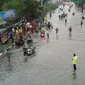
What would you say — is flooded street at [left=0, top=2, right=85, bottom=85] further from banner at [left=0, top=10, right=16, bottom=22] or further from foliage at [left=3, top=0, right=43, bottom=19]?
foliage at [left=3, top=0, right=43, bottom=19]

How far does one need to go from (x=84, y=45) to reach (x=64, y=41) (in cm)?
408

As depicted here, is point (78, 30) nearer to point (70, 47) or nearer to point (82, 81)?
point (70, 47)

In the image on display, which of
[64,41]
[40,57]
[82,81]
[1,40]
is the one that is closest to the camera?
[82,81]

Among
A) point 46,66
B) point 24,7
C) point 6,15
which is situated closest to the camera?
point 46,66

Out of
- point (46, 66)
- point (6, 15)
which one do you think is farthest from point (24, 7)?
point (46, 66)

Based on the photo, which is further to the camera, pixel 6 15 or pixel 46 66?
pixel 6 15

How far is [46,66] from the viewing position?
32.9m

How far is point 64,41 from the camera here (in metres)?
47.0

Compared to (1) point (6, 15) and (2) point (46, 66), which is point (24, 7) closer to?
(1) point (6, 15)

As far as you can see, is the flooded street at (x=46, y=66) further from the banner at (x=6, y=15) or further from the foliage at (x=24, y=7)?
the foliage at (x=24, y=7)

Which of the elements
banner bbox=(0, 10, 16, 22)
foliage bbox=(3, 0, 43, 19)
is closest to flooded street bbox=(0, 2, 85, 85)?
banner bbox=(0, 10, 16, 22)

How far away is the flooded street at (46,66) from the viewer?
28.5m

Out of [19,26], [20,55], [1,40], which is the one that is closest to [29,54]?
[20,55]

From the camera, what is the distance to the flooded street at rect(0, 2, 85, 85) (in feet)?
93.4
